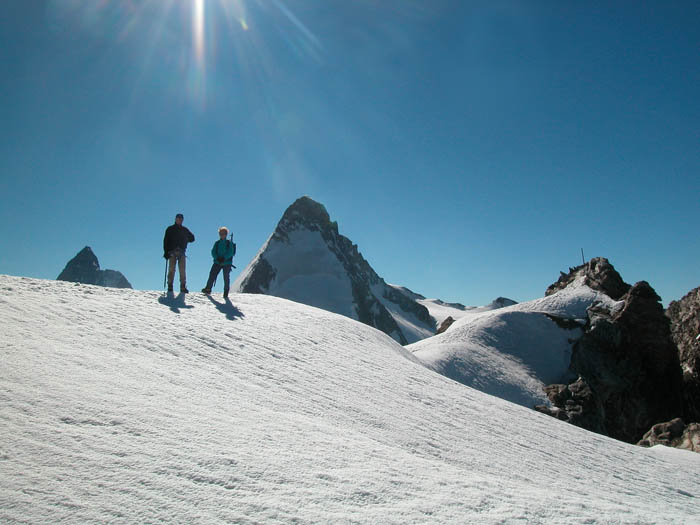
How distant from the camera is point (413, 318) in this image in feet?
448

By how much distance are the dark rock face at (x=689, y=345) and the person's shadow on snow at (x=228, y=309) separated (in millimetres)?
34017

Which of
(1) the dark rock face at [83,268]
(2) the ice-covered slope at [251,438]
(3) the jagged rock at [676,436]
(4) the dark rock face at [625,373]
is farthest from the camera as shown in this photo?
(1) the dark rock face at [83,268]

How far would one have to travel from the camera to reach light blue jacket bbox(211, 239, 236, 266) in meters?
14.3

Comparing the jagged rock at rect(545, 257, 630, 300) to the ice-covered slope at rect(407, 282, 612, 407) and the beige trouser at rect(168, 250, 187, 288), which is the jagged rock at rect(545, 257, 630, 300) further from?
the beige trouser at rect(168, 250, 187, 288)

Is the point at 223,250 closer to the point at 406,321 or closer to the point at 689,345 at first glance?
the point at 689,345

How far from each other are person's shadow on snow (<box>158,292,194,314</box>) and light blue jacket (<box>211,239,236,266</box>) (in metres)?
Result: 2.21

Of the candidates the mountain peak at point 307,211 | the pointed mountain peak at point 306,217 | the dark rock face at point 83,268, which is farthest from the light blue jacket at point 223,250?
the dark rock face at point 83,268

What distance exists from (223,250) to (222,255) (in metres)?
0.19

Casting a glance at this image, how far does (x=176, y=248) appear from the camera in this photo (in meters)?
13.7

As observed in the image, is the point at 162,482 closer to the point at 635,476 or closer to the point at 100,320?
the point at 100,320

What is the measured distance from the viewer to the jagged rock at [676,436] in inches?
617

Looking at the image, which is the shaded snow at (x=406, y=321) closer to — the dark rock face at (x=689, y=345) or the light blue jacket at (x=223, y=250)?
the dark rock face at (x=689, y=345)

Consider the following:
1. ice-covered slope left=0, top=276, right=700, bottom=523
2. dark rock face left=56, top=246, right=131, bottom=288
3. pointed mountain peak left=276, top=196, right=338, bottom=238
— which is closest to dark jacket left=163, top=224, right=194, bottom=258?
ice-covered slope left=0, top=276, right=700, bottom=523

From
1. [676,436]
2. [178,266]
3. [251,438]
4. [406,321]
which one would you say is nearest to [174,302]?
[178,266]
